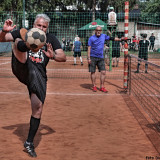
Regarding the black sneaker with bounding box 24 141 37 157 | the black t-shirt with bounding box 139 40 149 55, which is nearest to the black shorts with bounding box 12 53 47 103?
the black sneaker with bounding box 24 141 37 157

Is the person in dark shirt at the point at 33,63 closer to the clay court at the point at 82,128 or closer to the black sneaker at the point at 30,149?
the black sneaker at the point at 30,149

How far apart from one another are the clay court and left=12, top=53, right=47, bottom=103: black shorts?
0.95 m

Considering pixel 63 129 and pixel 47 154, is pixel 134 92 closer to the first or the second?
pixel 63 129

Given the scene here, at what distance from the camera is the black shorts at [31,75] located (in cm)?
430

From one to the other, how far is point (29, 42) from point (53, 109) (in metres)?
3.83

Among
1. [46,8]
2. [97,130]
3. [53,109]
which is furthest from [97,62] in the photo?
[46,8]

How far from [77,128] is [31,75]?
189 cm

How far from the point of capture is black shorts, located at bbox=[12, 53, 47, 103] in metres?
4.30

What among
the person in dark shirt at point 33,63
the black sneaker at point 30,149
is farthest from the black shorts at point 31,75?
the black sneaker at point 30,149

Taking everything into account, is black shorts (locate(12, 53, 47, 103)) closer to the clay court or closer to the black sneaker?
the black sneaker

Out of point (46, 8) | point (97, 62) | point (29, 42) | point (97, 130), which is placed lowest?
point (97, 130)

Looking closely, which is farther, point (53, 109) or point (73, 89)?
point (73, 89)

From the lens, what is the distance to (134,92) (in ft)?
30.9

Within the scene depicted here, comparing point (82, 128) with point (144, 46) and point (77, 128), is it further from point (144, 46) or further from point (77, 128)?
point (144, 46)
